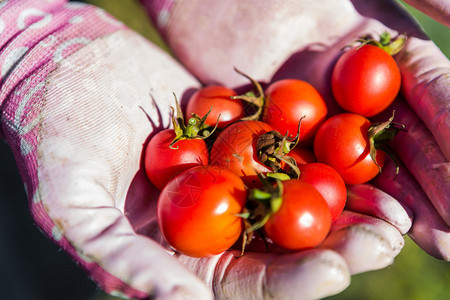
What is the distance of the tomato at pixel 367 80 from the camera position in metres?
1.83

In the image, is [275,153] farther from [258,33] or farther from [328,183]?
[258,33]

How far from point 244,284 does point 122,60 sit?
130 centimetres

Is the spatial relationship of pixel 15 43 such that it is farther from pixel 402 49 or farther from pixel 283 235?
pixel 402 49

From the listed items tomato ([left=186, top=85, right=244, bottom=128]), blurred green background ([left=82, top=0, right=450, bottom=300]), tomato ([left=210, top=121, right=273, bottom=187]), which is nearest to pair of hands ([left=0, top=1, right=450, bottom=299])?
tomato ([left=186, top=85, right=244, bottom=128])

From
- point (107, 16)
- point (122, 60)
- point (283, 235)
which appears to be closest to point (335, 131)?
point (283, 235)

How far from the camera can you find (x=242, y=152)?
1.68m

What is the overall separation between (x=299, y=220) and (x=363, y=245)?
0.83 ft

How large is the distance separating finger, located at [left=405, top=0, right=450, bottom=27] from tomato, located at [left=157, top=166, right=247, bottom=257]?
1.40 metres

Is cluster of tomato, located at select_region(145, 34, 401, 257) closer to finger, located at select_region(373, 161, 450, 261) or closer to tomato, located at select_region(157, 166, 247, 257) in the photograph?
tomato, located at select_region(157, 166, 247, 257)

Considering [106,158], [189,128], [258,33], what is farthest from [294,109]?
[106,158]

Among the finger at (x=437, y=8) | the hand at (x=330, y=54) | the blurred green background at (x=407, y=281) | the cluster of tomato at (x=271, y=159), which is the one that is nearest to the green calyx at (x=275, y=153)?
the cluster of tomato at (x=271, y=159)

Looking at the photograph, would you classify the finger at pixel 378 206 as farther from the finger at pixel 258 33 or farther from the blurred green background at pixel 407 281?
the blurred green background at pixel 407 281

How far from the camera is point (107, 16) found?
232 cm

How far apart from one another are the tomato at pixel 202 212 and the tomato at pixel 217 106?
1.54 ft
